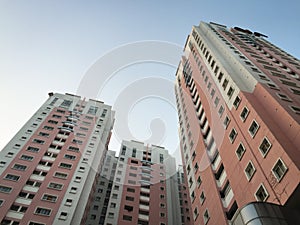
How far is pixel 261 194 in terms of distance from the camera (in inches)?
602

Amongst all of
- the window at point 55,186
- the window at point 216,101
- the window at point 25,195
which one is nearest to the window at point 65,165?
the window at point 55,186

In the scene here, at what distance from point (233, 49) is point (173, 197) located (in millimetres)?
28161

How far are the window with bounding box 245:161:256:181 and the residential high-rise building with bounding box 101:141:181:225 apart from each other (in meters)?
23.8

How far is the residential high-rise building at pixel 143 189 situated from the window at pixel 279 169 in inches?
1042

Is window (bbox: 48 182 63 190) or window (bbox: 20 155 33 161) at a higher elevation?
window (bbox: 20 155 33 161)

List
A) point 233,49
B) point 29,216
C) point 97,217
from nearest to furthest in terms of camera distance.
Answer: point 29,216
point 233,49
point 97,217

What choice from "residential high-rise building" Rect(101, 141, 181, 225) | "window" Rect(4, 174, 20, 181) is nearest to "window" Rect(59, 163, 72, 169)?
"window" Rect(4, 174, 20, 181)

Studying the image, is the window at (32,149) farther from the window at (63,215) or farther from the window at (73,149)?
the window at (63,215)

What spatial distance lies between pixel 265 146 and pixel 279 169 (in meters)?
2.12

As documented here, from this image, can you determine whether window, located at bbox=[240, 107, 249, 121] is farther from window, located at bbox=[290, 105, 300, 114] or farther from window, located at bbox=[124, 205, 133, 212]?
window, located at bbox=[124, 205, 133, 212]

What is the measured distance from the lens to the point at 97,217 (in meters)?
42.4

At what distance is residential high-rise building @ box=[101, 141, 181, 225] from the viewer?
37.1 meters

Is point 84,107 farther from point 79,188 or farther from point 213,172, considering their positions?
point 213,172

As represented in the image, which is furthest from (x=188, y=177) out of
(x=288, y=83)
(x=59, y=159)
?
(x=59, y=159)
